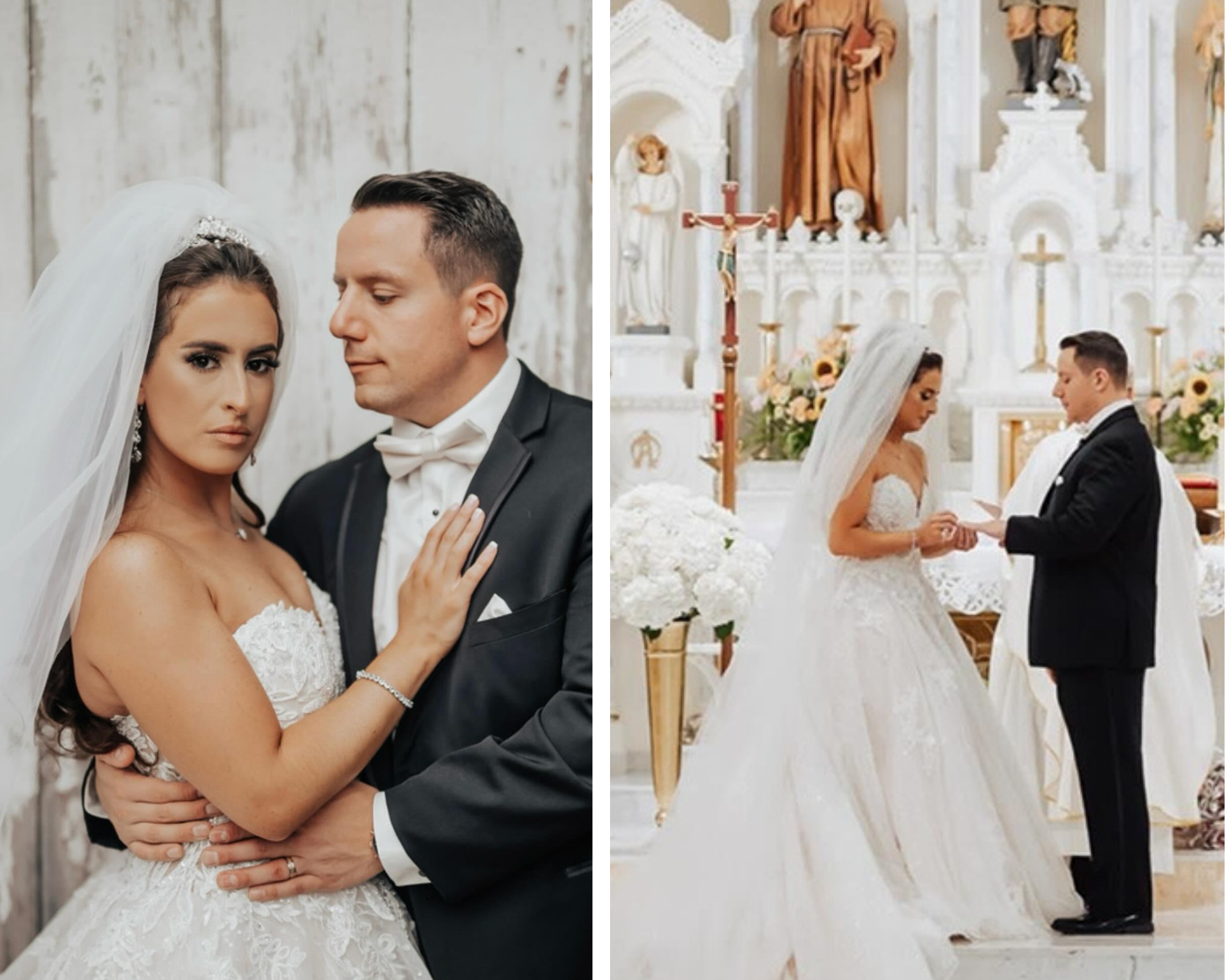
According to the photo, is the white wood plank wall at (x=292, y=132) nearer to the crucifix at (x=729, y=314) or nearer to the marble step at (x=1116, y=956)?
the crucifix at (x=729, y=314)

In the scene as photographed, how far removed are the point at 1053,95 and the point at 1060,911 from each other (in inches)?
55.4

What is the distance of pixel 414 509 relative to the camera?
99.8 inches

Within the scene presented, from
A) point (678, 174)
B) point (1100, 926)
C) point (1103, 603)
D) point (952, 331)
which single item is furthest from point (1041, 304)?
point (1100, 926)

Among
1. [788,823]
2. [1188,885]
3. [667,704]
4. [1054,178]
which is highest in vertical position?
[1054,178]

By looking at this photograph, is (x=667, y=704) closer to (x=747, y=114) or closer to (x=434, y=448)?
(x=434, y=448)

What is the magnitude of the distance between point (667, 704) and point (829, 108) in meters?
1.09

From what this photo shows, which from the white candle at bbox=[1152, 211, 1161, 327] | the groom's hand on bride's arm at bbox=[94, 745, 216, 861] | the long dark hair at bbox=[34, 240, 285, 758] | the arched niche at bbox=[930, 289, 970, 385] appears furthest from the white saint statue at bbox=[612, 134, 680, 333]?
the groom's hand on bride's arm at bbox=[94, 745, 216, 861]

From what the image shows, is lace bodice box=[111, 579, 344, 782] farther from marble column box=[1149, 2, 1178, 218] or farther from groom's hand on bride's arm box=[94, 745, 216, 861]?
marble column box=[1149, 2, 1178, 218]

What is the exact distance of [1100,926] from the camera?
2.47 metres

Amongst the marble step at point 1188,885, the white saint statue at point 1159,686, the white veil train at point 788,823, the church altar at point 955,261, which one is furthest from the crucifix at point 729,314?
the marble step at point 1188,885

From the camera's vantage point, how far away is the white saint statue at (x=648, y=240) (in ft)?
8.52

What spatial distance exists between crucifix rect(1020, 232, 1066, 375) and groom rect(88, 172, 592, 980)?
787mm

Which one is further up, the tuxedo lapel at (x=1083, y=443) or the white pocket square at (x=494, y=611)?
the tuxedo lapel at (x=1083, y=443)

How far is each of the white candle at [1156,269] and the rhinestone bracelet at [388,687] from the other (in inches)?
56.5
